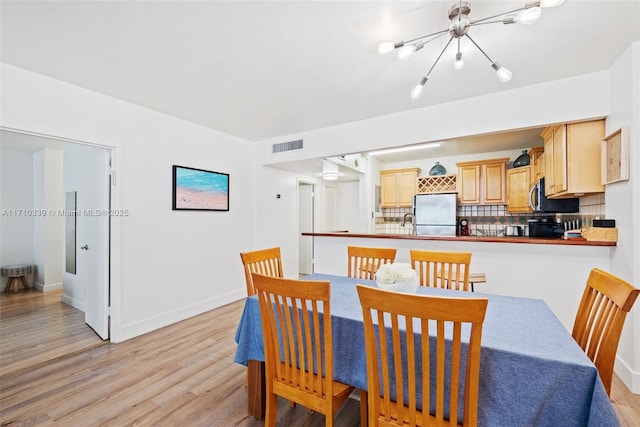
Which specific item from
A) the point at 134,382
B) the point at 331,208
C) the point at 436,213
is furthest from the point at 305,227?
the point at 134,382

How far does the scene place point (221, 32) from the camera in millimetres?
1907

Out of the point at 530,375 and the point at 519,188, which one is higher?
the point at 519,188

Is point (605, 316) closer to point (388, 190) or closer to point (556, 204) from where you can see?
point (556, 204)

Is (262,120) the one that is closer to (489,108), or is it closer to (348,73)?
(348,73)

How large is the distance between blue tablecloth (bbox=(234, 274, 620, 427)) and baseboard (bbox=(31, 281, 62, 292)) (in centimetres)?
592

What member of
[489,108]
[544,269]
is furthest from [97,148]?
[544,269]

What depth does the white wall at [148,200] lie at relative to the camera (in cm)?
248

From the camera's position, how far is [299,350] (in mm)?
1405

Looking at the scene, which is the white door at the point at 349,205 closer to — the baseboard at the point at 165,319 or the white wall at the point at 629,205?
the baseboard at the point at 165,319

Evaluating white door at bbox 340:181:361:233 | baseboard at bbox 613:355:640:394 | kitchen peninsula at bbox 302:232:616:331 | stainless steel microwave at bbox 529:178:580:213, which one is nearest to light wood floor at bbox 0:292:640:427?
baseboard at bbox 613:355:640:394

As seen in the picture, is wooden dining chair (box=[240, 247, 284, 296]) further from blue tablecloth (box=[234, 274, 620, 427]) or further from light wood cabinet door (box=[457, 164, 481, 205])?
light wood cabinet door (box=[457, 164, 481, 205])

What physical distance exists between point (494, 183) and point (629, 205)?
3.11 m

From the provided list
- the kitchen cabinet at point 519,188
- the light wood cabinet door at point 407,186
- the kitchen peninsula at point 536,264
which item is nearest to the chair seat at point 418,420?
the kitchen peninsula at point 536,264

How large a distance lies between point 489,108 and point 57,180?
6722 mm
